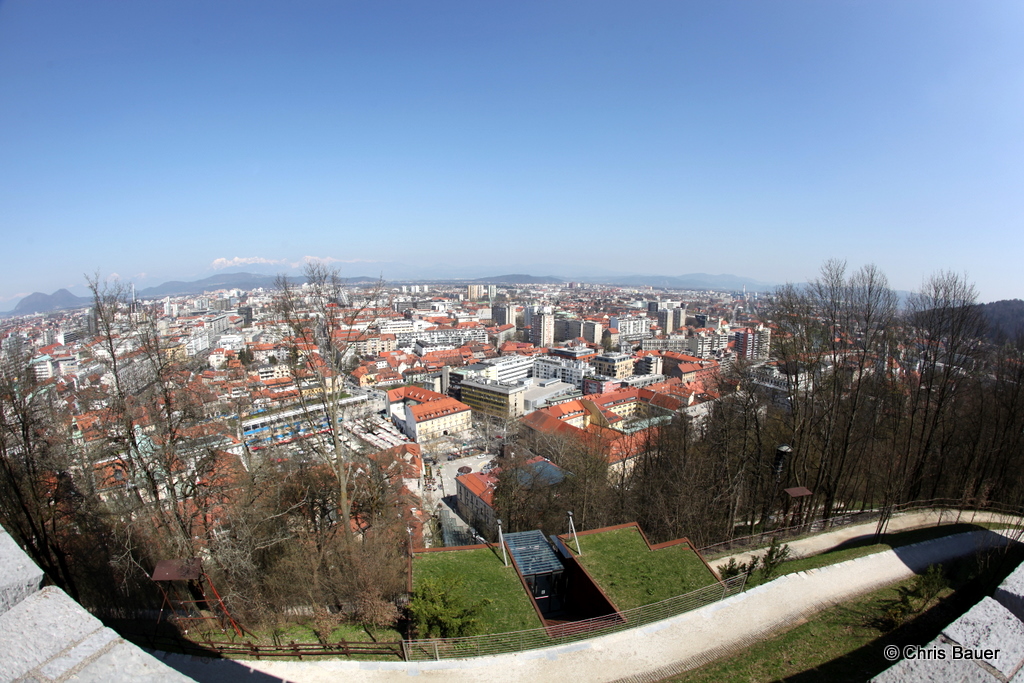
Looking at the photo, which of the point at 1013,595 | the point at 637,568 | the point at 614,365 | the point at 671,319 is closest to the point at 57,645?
the point at 1013,595

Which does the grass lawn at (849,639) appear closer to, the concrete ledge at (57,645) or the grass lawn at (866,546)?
the grass lawn at (866,546)

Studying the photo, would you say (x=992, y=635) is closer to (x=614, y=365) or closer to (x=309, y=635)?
(x=309, y=635)

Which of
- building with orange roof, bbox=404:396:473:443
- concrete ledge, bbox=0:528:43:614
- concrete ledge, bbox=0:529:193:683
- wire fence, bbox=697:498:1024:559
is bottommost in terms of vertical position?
building with orange roof, bbox=404:396:473:443

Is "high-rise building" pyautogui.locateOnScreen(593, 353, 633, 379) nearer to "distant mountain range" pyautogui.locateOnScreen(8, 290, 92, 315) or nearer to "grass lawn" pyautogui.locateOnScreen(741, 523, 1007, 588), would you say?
"grass lawn" pyautogui.locateOnScreen(741, 523, 1007, 588)

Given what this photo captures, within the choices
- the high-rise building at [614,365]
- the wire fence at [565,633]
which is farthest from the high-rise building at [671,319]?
the wire fence at [565,633]

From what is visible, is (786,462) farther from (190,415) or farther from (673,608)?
(190,415)

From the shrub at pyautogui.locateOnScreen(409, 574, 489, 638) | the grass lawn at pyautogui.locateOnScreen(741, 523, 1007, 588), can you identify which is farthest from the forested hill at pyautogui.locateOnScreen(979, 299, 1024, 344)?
the shrub at pyautogui.locateOnScreen(409, 574, 489, 638)
